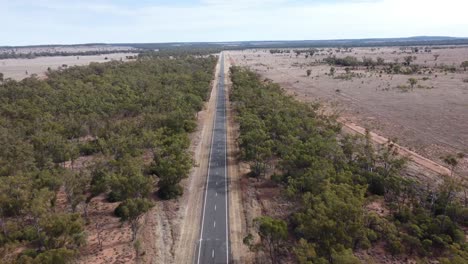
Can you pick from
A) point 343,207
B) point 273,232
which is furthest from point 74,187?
point 343,207

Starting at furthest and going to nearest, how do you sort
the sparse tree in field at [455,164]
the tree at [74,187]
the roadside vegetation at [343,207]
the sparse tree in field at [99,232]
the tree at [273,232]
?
the sparse tree in field at [455,164]
the tree at [74,187]
the sparse tree in field at [99,232]
the tree at [273,232]
the roadside vegetation at [343,207]

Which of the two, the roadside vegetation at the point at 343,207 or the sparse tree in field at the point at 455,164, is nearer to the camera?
the roadside vegetation at the point at 343,207

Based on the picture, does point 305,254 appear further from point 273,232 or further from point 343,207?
point 343,207

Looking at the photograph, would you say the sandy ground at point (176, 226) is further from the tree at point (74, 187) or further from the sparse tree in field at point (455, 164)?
the sparse tree in field at point (455, 164)

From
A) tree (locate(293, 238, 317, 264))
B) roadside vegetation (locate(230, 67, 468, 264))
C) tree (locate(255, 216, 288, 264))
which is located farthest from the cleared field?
tree (locate(293, 238, 317, 264))

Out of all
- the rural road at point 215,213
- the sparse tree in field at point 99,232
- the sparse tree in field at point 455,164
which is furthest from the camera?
the sparse tree in field at point 455,164

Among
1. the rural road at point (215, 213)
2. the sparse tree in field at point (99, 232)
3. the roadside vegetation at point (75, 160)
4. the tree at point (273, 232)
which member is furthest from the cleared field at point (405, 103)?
the sparse tree in field at point (99, 232)

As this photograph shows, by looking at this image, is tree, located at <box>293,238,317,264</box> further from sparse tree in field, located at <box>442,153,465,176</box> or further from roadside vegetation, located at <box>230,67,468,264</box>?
sparse tree in field, located at <box>442,153,465,176</box>
